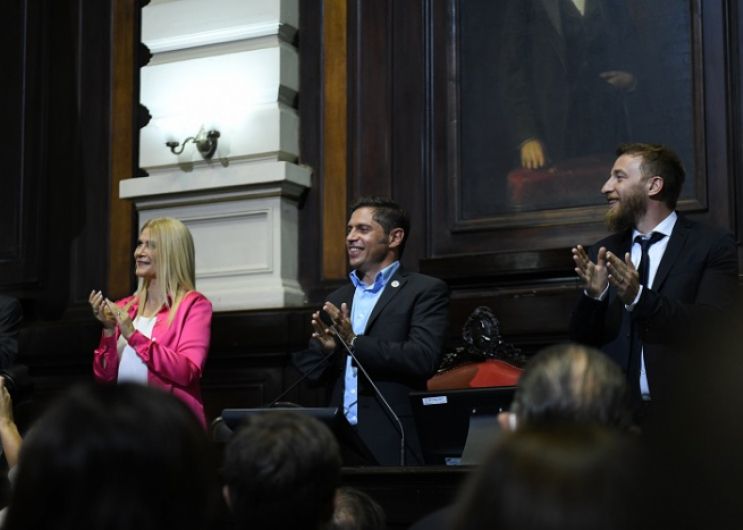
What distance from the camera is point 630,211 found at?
4.57m

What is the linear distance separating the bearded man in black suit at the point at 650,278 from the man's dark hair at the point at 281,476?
7.36 ft

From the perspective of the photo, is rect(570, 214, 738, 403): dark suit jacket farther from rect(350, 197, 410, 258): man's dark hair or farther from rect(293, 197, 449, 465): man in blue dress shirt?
rect(350, 197, 410, 258): man's dark hair

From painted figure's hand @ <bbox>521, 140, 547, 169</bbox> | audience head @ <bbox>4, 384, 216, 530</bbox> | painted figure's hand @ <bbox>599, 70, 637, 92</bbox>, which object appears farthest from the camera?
painted figure's hand @ <bbox>521, 140, 547, 169</bbox>

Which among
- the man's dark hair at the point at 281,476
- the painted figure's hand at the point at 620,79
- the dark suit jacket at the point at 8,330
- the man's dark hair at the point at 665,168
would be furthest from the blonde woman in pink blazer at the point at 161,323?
the man's dark hair at the point at 281,476

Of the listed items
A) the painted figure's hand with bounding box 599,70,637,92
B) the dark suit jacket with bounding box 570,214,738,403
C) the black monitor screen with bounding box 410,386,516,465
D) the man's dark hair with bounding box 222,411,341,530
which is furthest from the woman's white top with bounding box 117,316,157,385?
the man's dark hair with bounding box 222,411,341,530

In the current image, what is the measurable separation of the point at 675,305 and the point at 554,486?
3.11 m

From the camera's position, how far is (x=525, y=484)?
116 centimetres

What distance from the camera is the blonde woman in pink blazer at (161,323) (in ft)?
15.8

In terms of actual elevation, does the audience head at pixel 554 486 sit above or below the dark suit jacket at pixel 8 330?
below

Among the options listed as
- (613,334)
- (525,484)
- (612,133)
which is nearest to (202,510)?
(525,484)

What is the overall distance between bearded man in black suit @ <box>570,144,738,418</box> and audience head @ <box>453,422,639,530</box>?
9.41ft

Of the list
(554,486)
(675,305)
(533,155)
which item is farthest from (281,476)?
(533,155)

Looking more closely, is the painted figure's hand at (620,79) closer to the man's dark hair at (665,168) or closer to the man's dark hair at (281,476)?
the man's dark hair at (665,168)

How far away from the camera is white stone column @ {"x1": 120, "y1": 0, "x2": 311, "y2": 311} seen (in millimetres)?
6004
